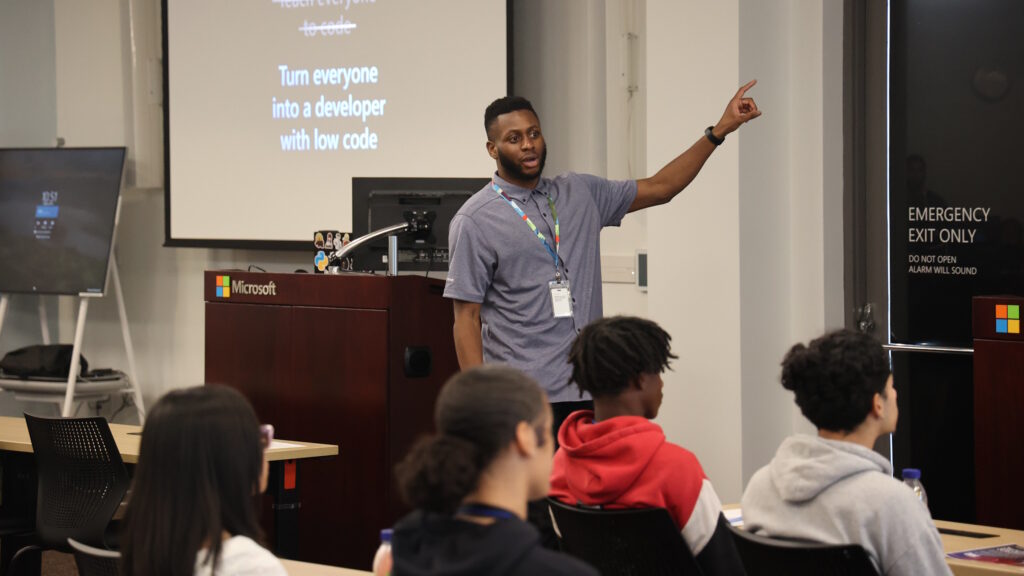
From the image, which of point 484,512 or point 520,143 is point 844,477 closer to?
point 484,512

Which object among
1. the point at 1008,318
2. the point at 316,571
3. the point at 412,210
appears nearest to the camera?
the point at 316,571

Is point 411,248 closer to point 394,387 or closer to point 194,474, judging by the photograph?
point 394,387

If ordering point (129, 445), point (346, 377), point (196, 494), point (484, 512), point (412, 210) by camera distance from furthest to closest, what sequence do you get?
1. point (412, 210)
2. point (346, 377)
3. point (129, 445)
4. point (196, 494)
5. point (484, 512)

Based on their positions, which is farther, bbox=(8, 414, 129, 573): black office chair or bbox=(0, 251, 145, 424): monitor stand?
bbox=(0, 251, 145, 424): monitor stand

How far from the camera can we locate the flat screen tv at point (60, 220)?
21.1 feet

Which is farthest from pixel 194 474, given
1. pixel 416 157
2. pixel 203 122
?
pixel 203 122

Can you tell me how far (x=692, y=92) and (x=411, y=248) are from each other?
1.34 meters

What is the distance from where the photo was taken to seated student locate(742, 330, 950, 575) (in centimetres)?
207

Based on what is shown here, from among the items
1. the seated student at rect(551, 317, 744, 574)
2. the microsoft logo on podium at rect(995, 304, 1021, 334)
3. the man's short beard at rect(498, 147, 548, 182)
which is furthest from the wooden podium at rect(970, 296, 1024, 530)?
the seated student at rect(551, 317, 744, 574)

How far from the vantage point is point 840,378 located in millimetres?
2236

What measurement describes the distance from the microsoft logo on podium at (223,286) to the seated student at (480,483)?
3095 mm

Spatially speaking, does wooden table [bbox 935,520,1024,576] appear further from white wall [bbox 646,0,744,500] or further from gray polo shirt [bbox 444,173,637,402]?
white wall [bbox 646,0,744,500]

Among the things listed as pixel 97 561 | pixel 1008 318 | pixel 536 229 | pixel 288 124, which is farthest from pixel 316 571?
pixel 288 124

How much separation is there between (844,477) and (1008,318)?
1.84m
